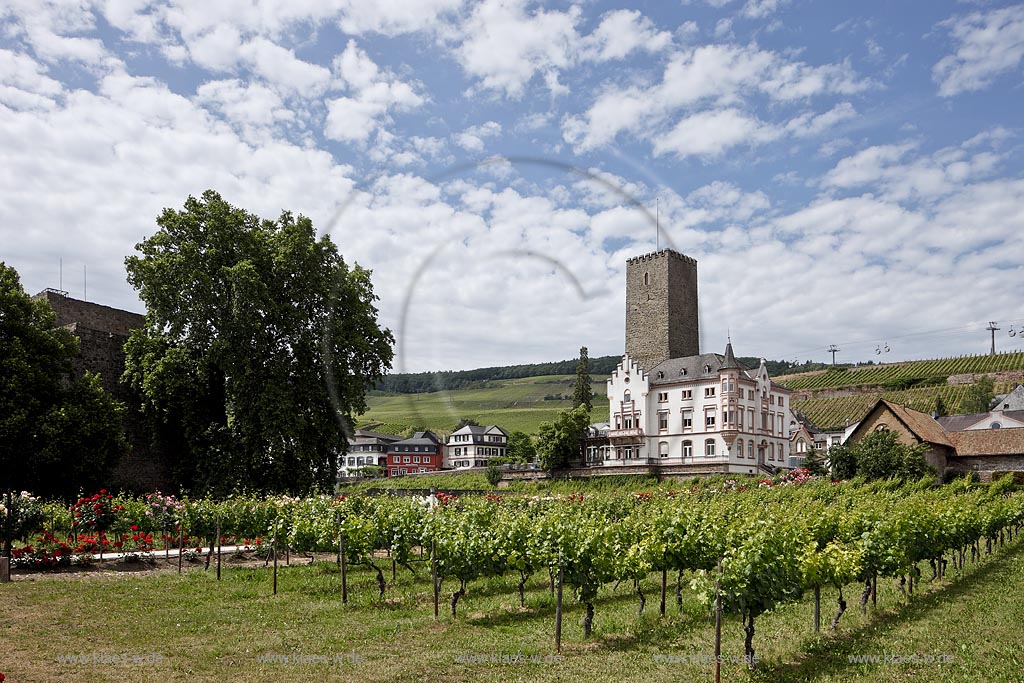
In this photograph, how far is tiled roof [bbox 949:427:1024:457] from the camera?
201 ft

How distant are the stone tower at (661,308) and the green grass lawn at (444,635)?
73578 millimetres

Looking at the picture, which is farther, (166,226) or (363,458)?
(363,458)

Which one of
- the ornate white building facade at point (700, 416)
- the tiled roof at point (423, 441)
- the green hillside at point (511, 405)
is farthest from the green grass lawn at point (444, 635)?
the tiled roof at point (423, 441)

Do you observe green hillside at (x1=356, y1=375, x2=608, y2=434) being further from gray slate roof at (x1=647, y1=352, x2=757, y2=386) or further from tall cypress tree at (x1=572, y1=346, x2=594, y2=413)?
gray slate roof at (x1=647, y1=352, x2=757, y2=386)

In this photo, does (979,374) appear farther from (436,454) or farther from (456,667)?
(456,667)

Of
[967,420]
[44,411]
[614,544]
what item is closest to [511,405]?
[967,420]

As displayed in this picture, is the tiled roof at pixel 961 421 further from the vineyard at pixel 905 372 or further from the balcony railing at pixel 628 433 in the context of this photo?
the vineyard at pixel 905 372

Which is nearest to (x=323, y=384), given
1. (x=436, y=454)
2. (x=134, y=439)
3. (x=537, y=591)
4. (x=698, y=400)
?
(x=134, y=439)

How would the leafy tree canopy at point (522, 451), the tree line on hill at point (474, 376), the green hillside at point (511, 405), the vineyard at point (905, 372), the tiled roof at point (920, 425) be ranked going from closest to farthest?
the tree line on hill at point (474, 376) → the tiled roof at point (920, 425) → the green hillside at point (511, 405) → the leafy tree canopy at point (522, 451) → the vineyard at point (905, 372)

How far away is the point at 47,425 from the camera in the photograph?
116 feet

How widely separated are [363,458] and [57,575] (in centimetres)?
10069

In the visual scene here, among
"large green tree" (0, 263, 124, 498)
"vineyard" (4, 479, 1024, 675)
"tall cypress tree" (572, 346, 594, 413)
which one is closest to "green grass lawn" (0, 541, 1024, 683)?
"vineyard" (4, 479, 1024, 675)

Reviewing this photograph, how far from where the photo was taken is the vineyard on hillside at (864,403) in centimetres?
12850

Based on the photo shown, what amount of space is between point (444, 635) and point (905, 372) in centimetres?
16567
